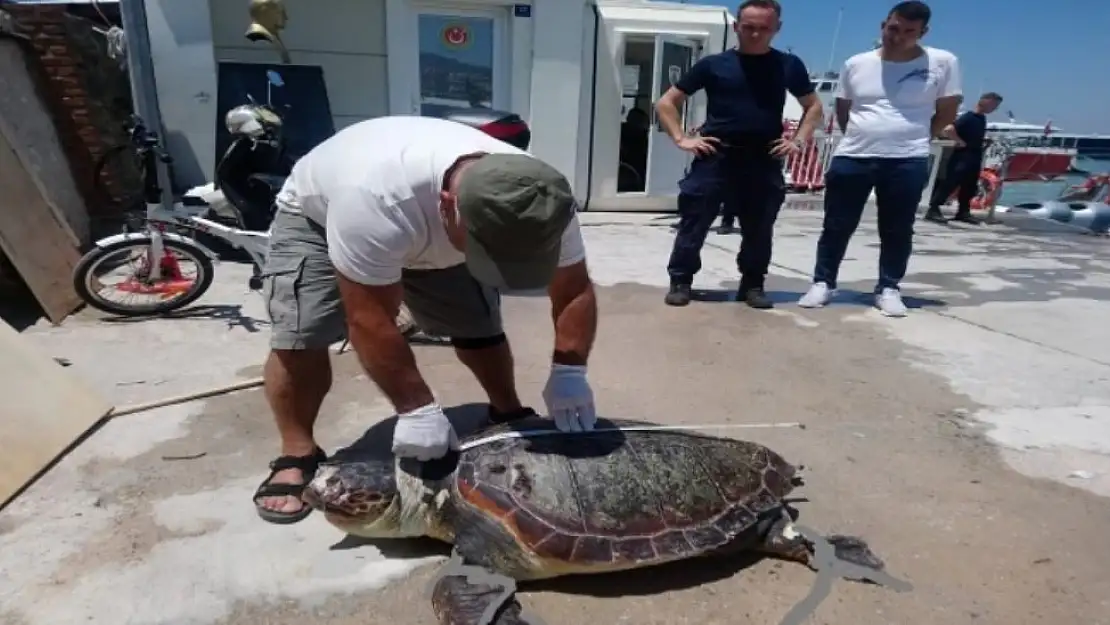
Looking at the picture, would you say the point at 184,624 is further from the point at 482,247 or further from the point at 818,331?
the point at 818,331

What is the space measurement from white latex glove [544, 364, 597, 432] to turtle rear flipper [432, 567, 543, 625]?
50cm

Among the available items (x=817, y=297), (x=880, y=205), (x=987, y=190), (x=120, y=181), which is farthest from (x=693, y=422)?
(x=987, y=190)

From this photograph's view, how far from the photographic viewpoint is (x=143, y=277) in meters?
4.28

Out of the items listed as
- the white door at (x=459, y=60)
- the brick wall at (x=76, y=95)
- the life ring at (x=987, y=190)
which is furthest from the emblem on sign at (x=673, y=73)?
the brick wall at (x=76, y=95)

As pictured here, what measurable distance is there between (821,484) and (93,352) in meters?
3.54

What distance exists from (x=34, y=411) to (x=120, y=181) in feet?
14.6

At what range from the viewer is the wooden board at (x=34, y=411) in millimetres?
2332

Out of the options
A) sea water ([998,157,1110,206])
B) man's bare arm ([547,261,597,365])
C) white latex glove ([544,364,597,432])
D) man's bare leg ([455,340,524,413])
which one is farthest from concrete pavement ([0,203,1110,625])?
sea water ([998,157,1110,206])

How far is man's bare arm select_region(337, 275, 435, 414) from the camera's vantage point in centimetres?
187

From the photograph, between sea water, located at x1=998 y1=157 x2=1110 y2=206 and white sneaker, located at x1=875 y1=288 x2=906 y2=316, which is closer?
white sneaker, located at x1=875 y1=288 x2=906 y2=316

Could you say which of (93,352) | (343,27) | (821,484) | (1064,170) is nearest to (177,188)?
(343,27)

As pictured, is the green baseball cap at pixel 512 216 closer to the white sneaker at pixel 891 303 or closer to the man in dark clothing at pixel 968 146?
the white sneaker at pixel 891 303

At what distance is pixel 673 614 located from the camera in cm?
185

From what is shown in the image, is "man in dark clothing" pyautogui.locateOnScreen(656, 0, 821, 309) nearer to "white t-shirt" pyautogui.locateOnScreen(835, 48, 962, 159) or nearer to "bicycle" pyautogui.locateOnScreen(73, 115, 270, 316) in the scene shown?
"white t-shirt" pyautogui.locateOnScreen(835, 48, 962, 159)
